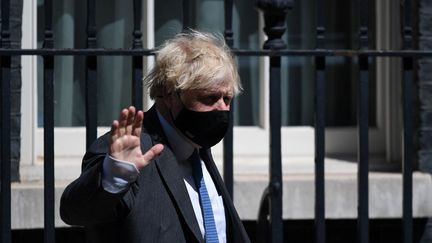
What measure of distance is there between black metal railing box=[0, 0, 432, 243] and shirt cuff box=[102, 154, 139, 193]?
1.14m

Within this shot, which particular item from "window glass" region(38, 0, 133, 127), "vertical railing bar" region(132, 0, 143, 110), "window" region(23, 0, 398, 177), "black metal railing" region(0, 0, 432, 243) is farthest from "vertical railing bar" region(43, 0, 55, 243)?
"window glass" region(38, 0, 133, 127)

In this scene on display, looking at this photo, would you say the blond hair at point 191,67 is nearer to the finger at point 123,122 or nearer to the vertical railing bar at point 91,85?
the finger at point 123,122

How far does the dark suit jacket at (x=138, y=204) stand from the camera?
3.13 metres

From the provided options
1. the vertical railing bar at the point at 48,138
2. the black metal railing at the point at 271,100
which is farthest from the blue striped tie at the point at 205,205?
the vertical railing bar at the point at 48,138

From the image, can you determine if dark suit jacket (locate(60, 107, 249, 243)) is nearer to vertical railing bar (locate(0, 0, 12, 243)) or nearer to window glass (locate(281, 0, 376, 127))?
vertical railing bar (locate(0, 0, 12, 243))

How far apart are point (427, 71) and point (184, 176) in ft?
7.69

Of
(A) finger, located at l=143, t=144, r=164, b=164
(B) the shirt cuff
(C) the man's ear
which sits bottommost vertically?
(B) the shirt cuff

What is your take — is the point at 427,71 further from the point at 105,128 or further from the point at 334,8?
the point at 105,128

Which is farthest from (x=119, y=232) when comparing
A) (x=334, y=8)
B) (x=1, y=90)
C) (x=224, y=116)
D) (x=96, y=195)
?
(x=334, y=8)

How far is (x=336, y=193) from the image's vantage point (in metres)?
5.36

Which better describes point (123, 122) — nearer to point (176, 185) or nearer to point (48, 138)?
point (176, 185)

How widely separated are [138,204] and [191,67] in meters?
0.42

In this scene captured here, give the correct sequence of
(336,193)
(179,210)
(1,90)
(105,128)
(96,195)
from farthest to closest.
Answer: (105,128), (336,193), (1,90), (179,210), (96,195)

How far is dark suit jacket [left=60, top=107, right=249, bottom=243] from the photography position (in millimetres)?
3131
